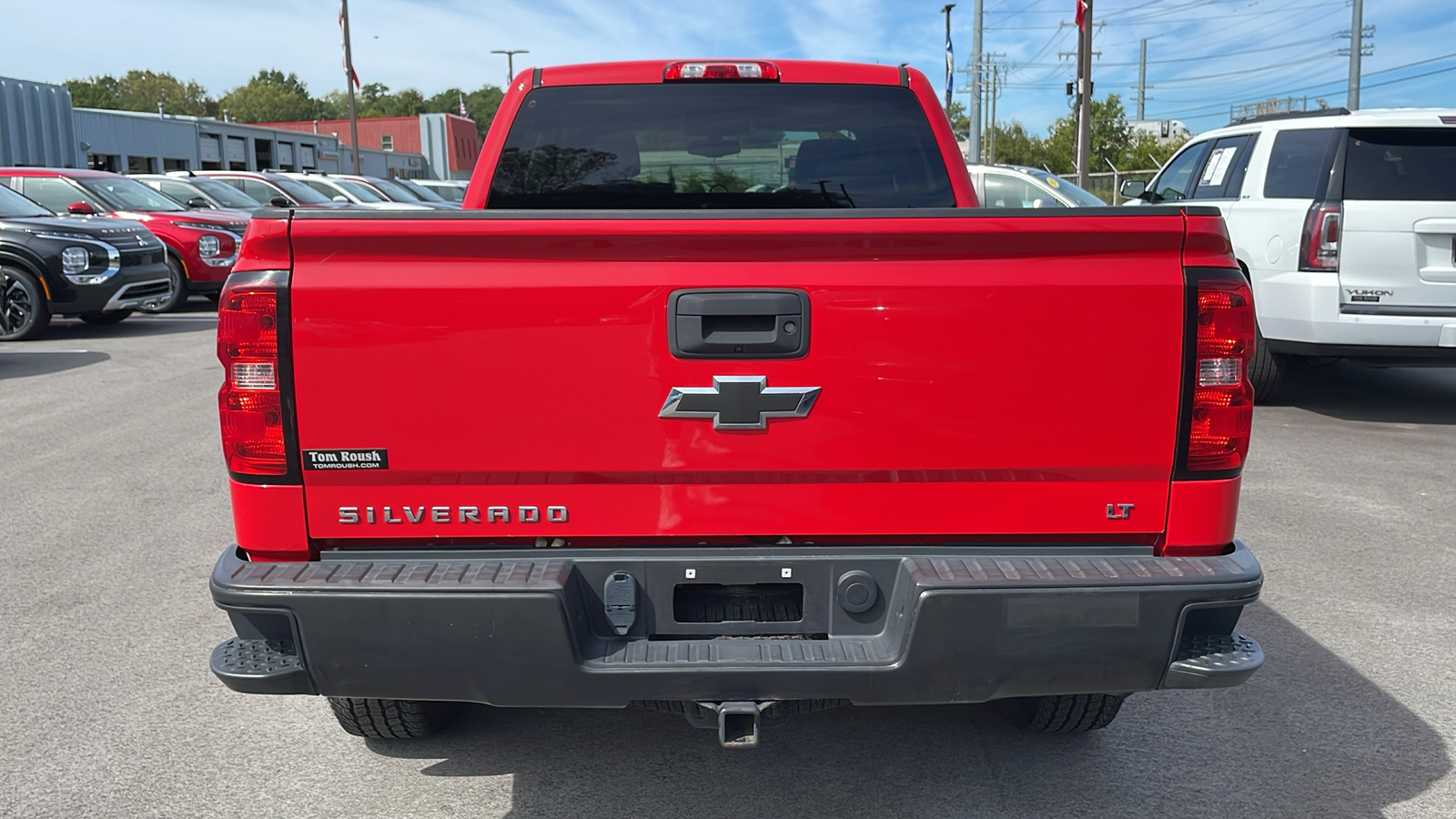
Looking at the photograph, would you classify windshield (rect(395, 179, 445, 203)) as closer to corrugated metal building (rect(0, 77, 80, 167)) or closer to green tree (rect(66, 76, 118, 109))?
corrugated metal building (rect(0, 77, 80, 167))

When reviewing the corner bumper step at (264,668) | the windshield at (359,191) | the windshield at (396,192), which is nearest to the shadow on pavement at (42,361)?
the corner bumper step at (264,668)

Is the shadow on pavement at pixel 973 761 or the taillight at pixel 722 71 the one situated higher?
the taillight at pixel 722 71

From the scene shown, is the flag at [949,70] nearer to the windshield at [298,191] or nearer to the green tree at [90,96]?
the windshield at [298,191]

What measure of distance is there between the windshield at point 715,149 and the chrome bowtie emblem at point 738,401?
1.54m

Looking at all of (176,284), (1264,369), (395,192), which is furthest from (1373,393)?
(395,192)

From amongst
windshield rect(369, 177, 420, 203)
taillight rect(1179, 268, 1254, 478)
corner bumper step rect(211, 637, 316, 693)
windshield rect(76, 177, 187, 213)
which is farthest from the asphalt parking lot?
windshield rect(369, 177, 420, 203)

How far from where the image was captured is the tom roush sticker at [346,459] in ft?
8.41

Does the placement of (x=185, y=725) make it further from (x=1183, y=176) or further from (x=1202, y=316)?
(x=1183, y=176)

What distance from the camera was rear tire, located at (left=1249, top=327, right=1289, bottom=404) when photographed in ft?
27.6

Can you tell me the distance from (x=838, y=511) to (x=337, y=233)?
4.03ft

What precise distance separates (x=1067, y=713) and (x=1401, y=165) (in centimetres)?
605

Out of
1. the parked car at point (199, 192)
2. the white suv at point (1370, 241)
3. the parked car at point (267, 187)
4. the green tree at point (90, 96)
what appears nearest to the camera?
the white suv at point (1370, 241)

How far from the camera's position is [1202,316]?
8.45ft

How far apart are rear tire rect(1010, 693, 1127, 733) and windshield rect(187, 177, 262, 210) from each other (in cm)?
1633
